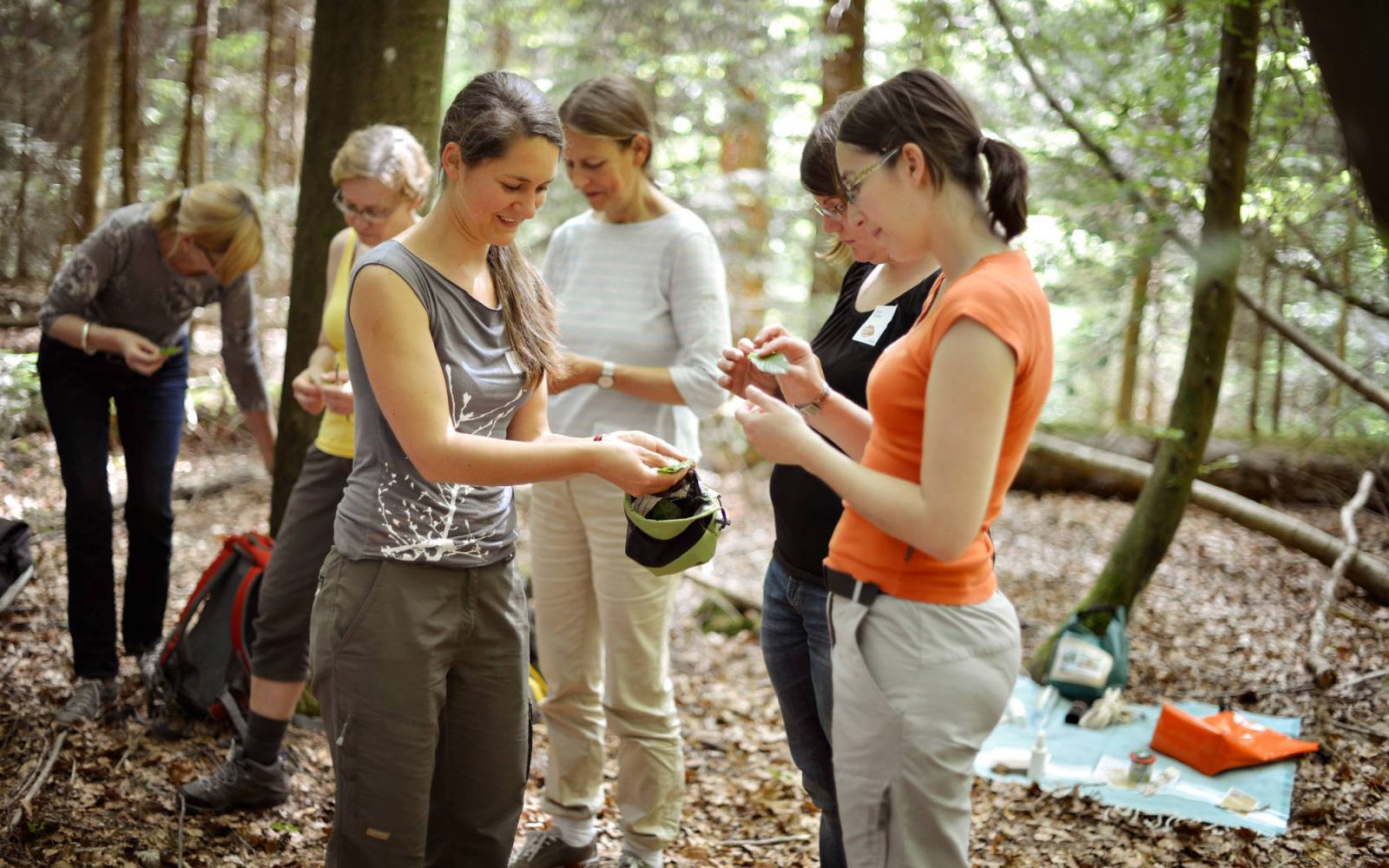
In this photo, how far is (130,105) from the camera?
6.85 meters

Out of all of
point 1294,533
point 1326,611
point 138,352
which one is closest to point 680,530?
point 138,352

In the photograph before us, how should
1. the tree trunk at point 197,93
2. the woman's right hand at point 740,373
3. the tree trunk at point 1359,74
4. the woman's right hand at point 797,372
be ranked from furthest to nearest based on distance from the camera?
the tree trunk at point 197,93 < the woman's right hand at point 740,373 < the woman's right hand at point 797,372 < the tree trunk at point 1359,74

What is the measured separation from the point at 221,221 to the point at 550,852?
240cm

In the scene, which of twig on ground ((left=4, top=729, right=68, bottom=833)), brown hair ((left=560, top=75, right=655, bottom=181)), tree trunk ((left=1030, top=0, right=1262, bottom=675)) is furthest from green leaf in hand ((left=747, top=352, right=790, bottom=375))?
tree trunk ((left=1030, top=0, right=1262, bottom=675))

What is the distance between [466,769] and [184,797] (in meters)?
1.47

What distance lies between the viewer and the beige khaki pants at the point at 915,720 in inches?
61.6

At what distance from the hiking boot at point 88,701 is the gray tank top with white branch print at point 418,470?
6.83ft

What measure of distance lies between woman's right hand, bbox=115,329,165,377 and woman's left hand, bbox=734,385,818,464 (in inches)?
106

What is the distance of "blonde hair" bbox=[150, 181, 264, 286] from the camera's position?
3.43m

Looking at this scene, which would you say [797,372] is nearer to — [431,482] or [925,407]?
[925,407]

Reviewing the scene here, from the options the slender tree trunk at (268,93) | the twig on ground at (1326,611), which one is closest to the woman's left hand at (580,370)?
the twig on ground at (1326,611)

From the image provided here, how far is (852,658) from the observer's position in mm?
1651

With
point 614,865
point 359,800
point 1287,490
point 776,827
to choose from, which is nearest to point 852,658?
point 359,800

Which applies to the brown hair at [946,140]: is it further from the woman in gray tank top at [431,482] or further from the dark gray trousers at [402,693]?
the dark gray trousers at [402,693]
